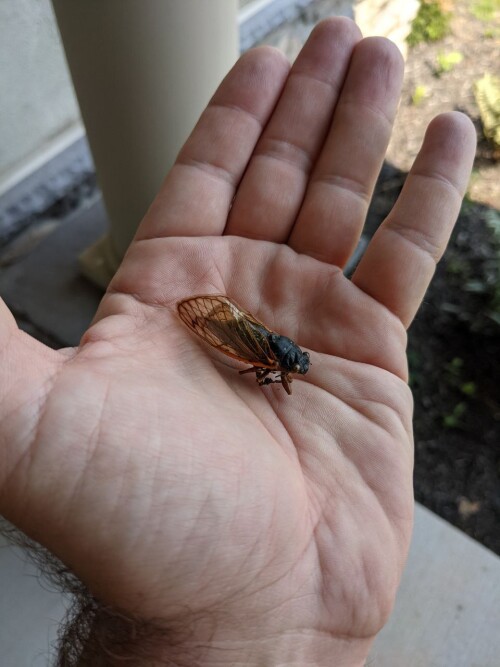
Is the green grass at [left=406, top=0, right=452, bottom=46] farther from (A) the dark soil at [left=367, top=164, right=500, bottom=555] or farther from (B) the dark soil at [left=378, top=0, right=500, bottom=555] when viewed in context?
(A) the dark soil at [left=367, top=164, right=500, bottom=555]

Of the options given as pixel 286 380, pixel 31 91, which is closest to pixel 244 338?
pixel 286 380

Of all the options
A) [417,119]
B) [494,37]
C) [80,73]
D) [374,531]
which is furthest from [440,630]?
[494,37]

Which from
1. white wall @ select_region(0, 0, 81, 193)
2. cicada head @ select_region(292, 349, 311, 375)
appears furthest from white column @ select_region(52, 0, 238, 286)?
cicada head @ select_region(292, 349, 311, 375)

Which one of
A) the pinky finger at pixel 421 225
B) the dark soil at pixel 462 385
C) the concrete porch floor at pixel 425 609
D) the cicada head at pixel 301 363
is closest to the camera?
the cicada head at pixel 301 363

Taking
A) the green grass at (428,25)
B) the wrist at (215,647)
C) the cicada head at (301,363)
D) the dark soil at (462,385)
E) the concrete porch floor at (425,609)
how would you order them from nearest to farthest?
the wrist at (215,647), the cicada head at (301,363), the concrete porch floor at (425,609), the dark soil at (462,385), the green grass at (428,25)

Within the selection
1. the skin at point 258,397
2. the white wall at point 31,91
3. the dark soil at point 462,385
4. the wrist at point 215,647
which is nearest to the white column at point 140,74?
the skin at point 258,397

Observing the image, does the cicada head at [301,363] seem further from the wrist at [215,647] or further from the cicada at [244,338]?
the wrist at [215,647]

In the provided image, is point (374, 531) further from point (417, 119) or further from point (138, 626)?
point (417, 119)
